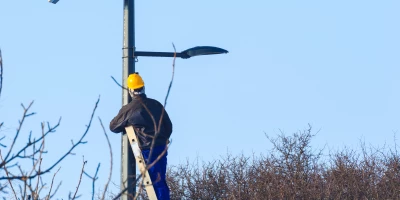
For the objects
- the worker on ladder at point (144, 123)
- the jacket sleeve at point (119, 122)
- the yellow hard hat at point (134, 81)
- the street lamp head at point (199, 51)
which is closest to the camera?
the yellow hard hat at point (134, 81)

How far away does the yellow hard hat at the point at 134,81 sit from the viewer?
1024cm

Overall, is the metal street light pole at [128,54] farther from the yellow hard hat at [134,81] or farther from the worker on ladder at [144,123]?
the worker on ladder at [144,123]

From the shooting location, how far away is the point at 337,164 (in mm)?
23594

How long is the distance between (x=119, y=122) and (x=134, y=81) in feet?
2.24

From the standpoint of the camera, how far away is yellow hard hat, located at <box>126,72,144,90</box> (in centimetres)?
1024

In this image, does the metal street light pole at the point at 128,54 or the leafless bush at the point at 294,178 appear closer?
the metal street light pole at the point at 128,54

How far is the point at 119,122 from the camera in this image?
11109 mm

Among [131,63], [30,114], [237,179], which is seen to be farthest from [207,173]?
[30,114]

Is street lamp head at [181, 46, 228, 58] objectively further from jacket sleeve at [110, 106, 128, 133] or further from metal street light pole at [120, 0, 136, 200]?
metal street light pole at [120, 0, 136, 200]

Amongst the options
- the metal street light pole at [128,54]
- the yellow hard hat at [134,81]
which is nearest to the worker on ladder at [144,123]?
the yellow hard hat at [134,81]

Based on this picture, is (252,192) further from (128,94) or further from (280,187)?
(128,94)

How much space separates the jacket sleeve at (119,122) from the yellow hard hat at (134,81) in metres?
0.32

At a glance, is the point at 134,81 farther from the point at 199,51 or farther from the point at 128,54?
the point at 199,51

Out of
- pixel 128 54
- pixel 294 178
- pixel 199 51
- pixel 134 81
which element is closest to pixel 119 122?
pixel 134 81
